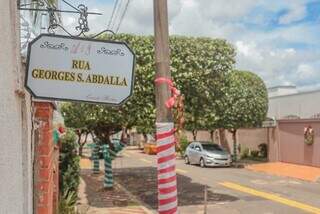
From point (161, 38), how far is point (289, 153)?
84.0ft

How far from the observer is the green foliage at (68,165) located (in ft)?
43.5

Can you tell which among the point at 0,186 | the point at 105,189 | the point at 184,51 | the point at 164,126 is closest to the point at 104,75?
the point at 0,186

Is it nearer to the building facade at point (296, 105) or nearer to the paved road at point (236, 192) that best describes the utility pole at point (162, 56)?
the paved road at point (236, 192)

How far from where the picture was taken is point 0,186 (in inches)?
136

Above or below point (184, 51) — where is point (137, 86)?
below

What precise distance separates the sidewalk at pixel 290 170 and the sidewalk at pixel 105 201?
9.02m

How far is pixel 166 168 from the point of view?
27.4ft

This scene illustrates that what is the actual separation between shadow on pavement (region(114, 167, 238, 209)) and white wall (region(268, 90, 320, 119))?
14019 mm

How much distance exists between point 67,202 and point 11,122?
8374 millimetres

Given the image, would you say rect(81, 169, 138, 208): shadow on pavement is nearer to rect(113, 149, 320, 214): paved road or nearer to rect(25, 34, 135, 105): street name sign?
rect(113, 149, 320, 214): paved road

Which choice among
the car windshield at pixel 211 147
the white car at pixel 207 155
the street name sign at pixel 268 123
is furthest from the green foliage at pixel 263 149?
the car windshield at pixel 211 147

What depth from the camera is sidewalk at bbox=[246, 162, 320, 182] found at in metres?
25.9

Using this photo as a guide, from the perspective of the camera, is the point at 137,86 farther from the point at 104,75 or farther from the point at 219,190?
the point at 104,75

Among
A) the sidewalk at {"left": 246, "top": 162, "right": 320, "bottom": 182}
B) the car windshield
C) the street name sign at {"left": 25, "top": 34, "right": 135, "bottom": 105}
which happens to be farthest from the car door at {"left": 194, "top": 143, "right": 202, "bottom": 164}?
the street name sign at {"left": 25, "top": 34, "right": 135, "bottom": 105}
